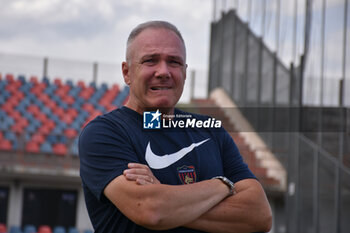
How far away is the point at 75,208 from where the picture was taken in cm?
1462

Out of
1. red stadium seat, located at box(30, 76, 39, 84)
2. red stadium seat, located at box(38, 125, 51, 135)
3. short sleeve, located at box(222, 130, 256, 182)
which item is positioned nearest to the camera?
short sleeve, located at box(222, 130, 256, 182)

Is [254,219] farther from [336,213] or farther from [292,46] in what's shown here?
[292,46]

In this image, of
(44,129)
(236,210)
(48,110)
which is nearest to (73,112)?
(48,110)

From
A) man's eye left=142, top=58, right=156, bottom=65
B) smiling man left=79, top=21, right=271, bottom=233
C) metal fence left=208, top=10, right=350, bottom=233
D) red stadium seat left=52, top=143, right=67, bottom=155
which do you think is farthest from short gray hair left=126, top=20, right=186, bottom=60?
red stadium seat left=52, top=143, right=67, bottom=155

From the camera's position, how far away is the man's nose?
2049 mm

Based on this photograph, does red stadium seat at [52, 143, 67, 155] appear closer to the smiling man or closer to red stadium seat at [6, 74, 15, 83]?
red stadium seat at [6, 74, 15, 83]

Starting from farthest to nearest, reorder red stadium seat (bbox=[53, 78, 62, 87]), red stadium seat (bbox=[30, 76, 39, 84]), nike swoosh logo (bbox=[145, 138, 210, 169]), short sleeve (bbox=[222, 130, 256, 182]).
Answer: red stadium seat (bbox=[53, 78, 62, 87])
red stadium seat (bbox=[30, 76, 39, 84])
short sleeve (bbox=[222, 130, 256, 182])
nike swoosh logo (bbox=[145, 138, 210, 169])

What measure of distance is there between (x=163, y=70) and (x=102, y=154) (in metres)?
0.38

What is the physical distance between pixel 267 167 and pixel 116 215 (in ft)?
37.8

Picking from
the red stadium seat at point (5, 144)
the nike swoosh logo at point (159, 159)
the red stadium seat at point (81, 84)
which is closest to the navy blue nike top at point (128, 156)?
the nike swoosh logo at point (159, 159)

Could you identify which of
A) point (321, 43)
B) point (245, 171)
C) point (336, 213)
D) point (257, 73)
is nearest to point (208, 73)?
point (257, 73)

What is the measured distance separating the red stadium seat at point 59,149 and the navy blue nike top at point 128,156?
37.5ft

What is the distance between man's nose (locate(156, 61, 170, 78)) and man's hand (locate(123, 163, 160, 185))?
0.34 m

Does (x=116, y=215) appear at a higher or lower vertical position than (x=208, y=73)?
lower
